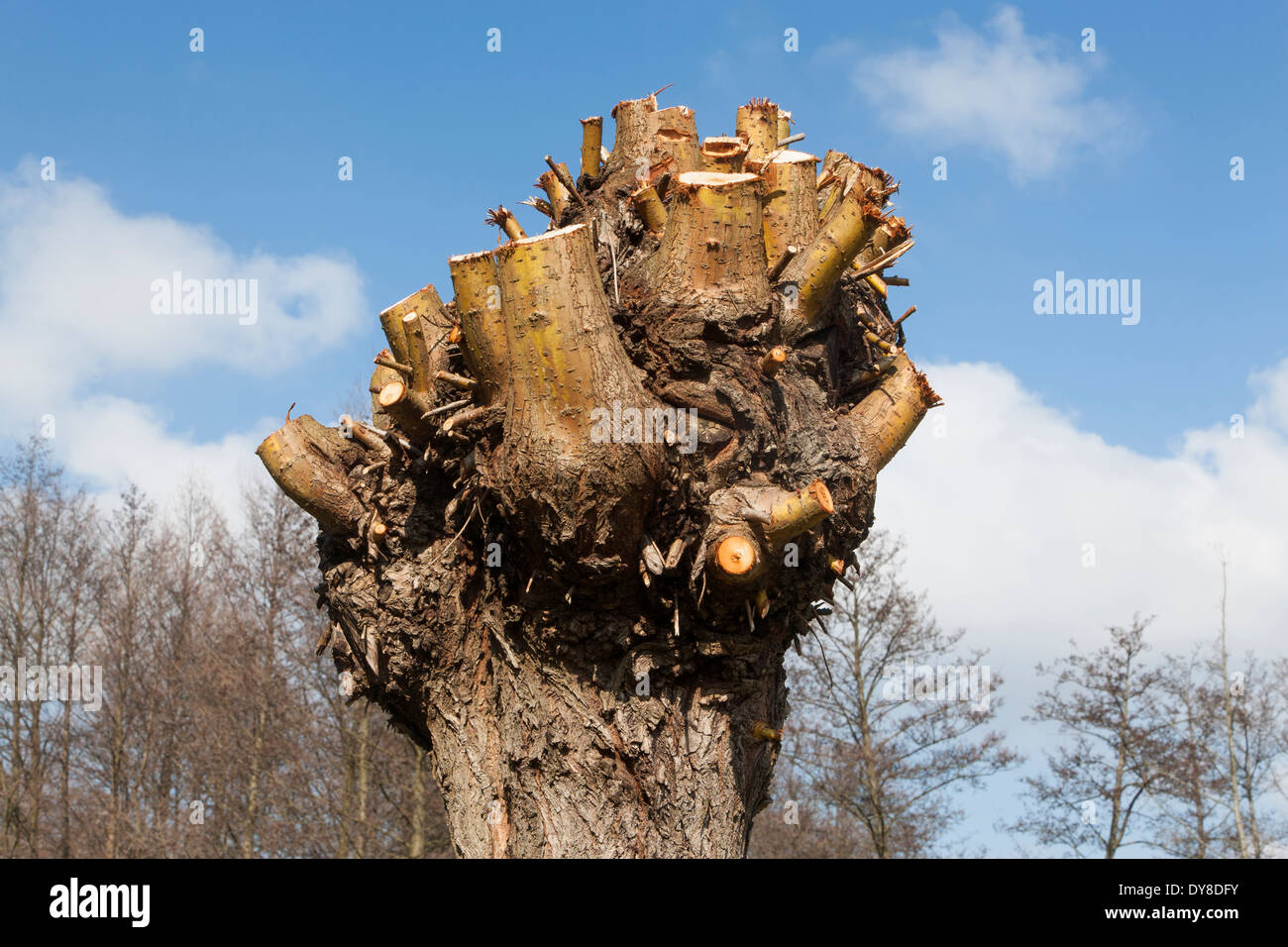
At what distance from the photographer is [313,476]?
228 inches

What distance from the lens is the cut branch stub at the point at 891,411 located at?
576 cm

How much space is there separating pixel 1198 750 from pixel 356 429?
14.6 metres

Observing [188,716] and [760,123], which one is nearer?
[760,123]

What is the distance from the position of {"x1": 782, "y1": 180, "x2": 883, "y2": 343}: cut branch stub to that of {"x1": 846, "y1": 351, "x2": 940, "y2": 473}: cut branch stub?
653 mm

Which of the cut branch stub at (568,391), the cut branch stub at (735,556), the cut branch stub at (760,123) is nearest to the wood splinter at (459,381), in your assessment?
the cut branch stub at (568,391)

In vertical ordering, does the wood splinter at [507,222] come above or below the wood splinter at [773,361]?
above

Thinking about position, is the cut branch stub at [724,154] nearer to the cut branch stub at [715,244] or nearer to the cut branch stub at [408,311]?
the cut branch stub at [715,244]

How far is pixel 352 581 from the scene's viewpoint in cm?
583

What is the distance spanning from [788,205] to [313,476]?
3.10 meters

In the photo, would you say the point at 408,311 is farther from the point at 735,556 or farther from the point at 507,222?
the point at 735,556

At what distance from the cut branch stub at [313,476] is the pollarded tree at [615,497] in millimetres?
16

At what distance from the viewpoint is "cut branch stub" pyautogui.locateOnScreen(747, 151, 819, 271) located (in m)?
5.71

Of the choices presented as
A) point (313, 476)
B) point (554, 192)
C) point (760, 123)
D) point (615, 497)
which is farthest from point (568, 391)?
point (760, 123)

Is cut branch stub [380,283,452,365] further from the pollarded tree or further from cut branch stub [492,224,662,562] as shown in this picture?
cut branch stub [492,224,662,562]
